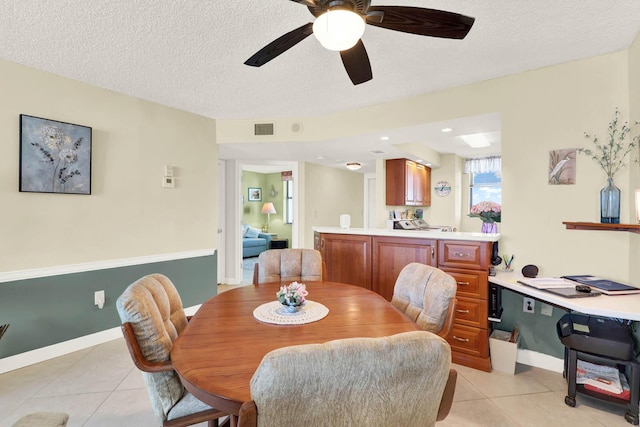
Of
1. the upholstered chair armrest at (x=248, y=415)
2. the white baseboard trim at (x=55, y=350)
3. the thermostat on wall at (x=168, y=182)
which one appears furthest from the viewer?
the thermostat on wall at (x=168, y=182)

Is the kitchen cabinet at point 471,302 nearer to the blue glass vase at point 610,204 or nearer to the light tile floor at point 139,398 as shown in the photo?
the light tile floor at point 139,398

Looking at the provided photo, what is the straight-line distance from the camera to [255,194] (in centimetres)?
898

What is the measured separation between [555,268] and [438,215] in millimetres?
3564

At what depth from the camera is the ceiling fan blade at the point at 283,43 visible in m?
1.52

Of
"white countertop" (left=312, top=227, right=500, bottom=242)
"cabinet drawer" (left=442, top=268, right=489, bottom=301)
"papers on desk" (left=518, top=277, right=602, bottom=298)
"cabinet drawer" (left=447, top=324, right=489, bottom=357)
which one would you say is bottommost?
"cabinet drawer" (left=447, top=324, right=489, bottom=357)

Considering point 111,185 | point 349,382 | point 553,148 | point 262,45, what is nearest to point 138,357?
point 349,382

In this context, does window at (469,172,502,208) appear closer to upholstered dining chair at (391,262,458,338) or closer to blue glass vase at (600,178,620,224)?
blue glass vase at (600,178,620,224)

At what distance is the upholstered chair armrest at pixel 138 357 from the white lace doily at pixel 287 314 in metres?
0.44

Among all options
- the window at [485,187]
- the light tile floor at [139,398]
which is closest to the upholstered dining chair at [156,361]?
the light tile floor at [139,398]

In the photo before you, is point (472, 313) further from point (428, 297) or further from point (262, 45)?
point (262, 45)

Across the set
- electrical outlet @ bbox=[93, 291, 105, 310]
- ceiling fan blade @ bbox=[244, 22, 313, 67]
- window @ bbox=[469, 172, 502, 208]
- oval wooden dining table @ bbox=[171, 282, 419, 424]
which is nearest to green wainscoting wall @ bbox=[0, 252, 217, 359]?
electrical outlet @ bbox=[93, 291, 105, 310]

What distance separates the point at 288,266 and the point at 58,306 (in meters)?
2.01

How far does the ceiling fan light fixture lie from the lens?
134 centimetres

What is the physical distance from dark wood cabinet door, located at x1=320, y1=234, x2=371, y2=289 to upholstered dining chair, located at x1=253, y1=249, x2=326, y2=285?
756 mm
